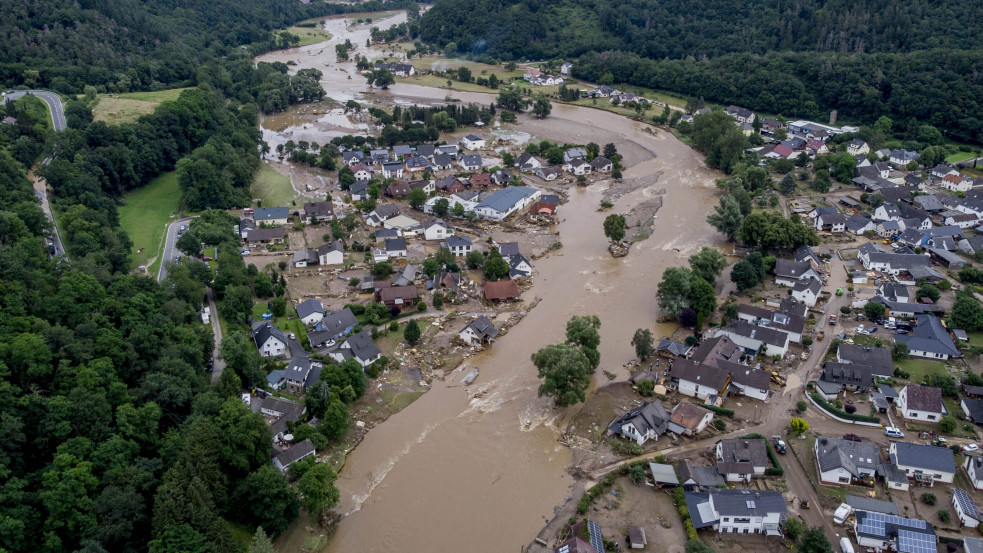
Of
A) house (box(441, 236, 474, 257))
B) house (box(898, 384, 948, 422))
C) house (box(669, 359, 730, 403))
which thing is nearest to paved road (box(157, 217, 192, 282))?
house (box(441, 236, 474, 257))

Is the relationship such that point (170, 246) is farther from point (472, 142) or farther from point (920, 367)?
point (920, 367)

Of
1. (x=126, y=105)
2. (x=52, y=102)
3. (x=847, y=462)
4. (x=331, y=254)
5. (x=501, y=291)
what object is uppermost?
(x=52, y=102)

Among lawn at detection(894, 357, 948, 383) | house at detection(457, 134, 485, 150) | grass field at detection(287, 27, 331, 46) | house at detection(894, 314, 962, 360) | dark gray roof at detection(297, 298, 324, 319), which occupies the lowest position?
grass field at detection(287, 27, 331, 46)

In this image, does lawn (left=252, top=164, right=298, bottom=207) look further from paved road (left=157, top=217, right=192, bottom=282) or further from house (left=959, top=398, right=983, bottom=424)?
house (left=959, top=398, right=983, bottom=424)

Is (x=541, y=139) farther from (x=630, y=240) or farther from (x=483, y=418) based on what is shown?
(x=483, y=418)

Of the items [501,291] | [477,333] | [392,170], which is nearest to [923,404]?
[477,333]
